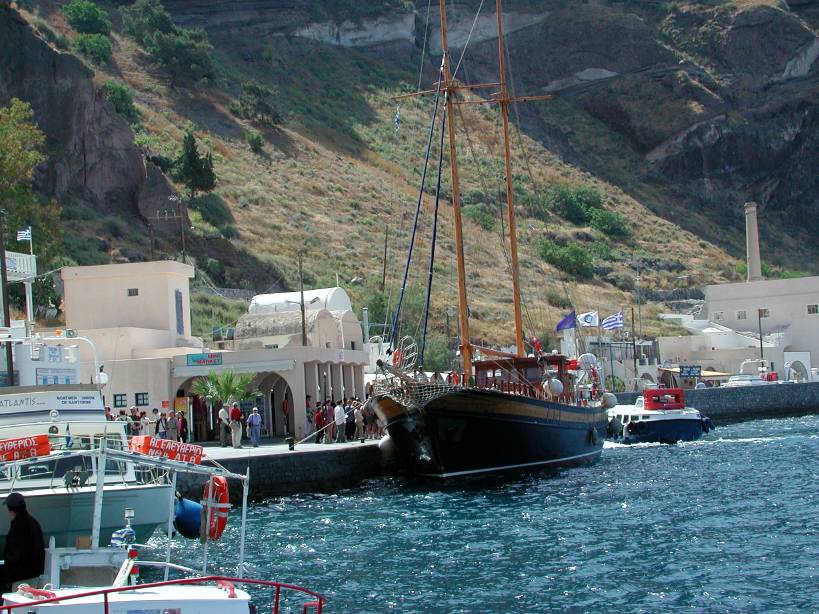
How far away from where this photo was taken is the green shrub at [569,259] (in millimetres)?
92875

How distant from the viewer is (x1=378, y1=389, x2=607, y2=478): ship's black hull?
3142 cm

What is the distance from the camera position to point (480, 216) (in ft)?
319

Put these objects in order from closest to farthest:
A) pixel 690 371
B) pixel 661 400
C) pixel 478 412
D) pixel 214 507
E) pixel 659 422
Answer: pixel 214 507, pixel 478 412, pixel 659 422, pixel 661 400, pixel 690 371

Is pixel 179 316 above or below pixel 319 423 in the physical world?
above

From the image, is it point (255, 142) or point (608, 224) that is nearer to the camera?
point (255, 142)

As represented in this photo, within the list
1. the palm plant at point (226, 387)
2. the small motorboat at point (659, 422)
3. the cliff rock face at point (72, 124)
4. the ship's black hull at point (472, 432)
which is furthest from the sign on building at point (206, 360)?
the cliff rock face at point (72, 124)

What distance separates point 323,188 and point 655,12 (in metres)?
66.8

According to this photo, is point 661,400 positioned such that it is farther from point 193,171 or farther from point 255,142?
point 255,142

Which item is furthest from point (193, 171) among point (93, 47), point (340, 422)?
point (340, 422)

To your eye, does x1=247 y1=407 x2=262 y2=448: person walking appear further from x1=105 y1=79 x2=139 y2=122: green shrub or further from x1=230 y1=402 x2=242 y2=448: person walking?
x1=105 y1=79 x2=139 y2=122: green shrub

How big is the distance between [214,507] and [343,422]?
66.6ft

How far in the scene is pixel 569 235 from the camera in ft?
335

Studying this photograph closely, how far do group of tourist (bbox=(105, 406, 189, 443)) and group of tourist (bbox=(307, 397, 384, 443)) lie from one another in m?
4.00

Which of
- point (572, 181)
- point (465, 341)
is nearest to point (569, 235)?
point (572, 181)
